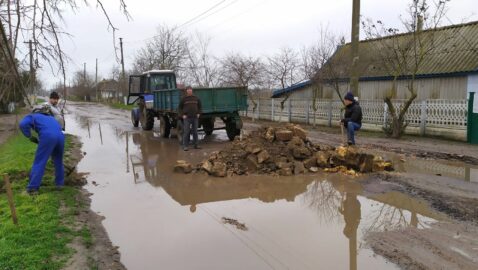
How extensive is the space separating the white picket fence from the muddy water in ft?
27.2

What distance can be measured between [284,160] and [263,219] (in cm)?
329

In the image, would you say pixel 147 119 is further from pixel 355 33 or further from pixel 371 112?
pixel 371 112

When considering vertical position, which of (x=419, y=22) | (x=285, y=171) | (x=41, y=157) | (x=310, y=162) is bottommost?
(x=285, y=171)

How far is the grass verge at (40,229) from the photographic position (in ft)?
13.8

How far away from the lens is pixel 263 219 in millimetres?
5836

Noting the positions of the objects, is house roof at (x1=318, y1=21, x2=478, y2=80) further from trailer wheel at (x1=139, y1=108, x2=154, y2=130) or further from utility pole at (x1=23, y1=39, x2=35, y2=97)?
utility pole at (x1=23, y1=39, x2=35, y2=97)

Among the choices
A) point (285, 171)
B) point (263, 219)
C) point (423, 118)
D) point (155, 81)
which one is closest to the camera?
point (263, 219)

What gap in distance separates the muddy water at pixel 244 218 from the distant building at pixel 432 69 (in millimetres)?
9872

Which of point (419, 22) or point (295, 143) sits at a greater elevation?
point (419, 22)

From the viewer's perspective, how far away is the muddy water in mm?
4480

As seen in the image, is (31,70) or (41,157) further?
(41,157)

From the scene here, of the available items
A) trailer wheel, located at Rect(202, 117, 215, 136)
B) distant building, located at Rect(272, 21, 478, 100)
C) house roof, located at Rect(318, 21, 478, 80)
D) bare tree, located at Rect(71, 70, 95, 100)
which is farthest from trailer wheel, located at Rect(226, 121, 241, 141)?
bare tree, located at Rect(71, 70, 95, 100)

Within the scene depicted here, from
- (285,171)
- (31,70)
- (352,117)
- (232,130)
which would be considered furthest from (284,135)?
(31,70)

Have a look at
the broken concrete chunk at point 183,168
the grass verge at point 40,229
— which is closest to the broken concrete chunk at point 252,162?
the broken concrete chunk at point 183,168
